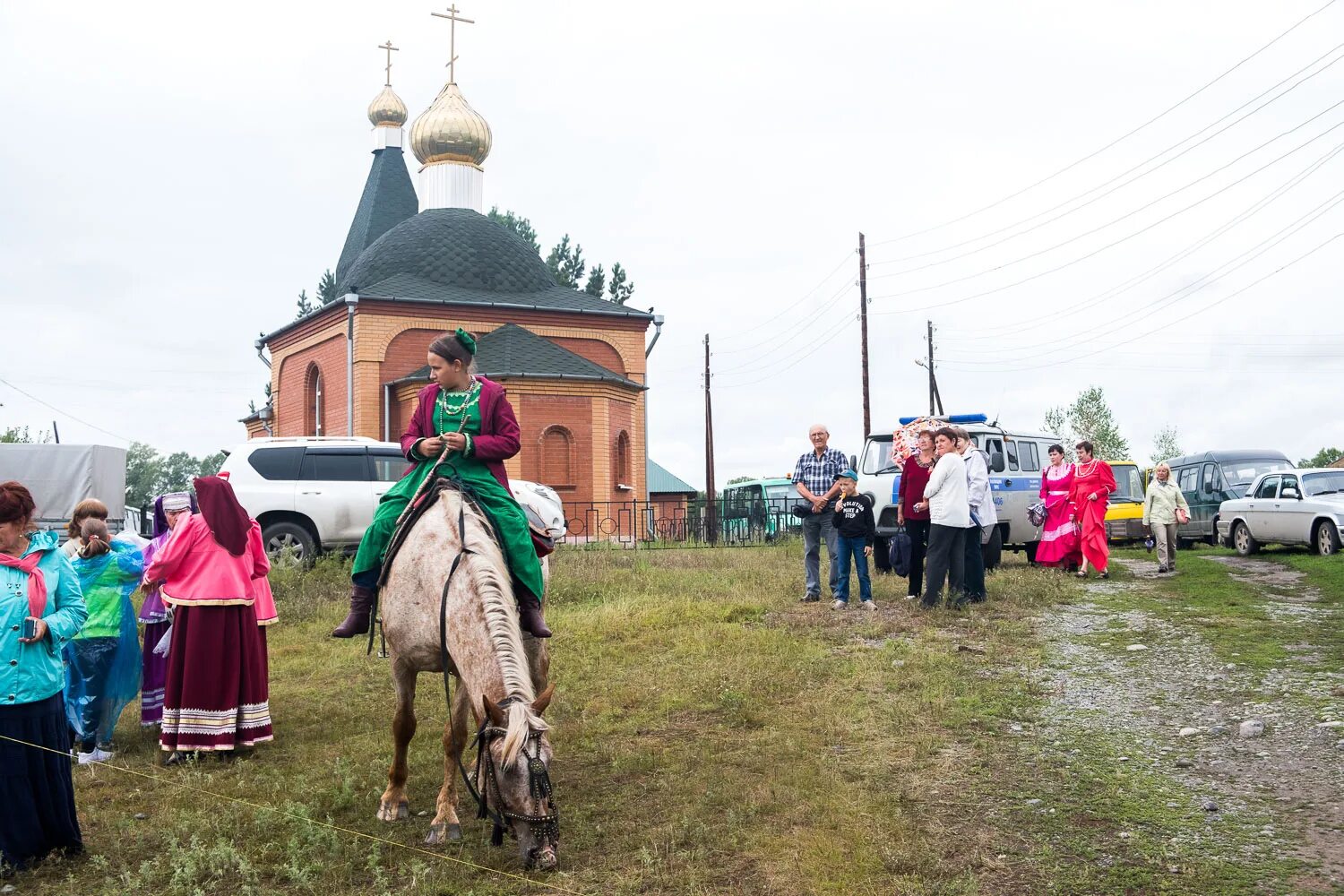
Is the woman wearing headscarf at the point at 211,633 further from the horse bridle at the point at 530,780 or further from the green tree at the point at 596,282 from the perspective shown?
the green tree at the point at 596,282

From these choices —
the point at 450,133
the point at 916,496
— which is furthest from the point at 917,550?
the point at 450,133

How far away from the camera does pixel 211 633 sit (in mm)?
7312

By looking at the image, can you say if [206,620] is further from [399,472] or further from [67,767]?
[399,472]

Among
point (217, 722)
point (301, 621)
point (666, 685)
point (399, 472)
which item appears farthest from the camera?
point (399, 472)

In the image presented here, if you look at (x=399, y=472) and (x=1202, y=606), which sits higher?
(x=399, y=472)

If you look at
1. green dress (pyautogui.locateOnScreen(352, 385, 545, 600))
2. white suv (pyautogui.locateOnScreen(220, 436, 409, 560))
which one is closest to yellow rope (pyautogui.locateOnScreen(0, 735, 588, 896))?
green dress (pyautogui.locateOnScreen(352, 385, 545, 600))

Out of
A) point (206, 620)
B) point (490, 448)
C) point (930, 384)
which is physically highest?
point (930, 384)

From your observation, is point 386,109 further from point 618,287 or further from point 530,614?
point 530,614

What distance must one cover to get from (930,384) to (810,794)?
39574 mm

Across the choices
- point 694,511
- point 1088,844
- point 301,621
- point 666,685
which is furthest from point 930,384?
point 1088,844

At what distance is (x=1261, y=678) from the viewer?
7.88 meters

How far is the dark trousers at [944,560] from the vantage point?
11.5 metres

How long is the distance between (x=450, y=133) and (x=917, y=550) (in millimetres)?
28210

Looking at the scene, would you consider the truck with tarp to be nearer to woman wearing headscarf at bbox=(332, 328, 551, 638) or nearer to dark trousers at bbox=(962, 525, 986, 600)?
dark trousers at bbox=(962, 525, 986, 600)
